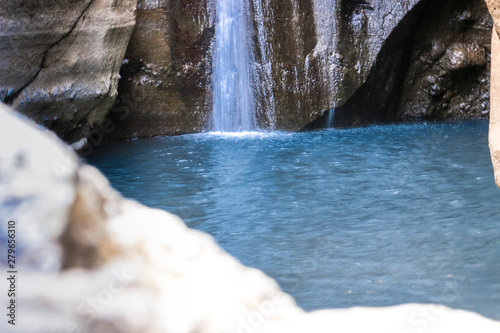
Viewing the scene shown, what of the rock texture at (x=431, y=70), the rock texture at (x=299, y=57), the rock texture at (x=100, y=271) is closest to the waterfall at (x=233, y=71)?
the rock texture at (x=299, y=57)

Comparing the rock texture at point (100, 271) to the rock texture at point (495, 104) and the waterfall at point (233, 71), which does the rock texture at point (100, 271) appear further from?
the waterfall at point (233, 71)

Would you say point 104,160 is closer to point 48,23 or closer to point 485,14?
point 48,23

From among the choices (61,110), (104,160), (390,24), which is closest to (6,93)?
(61,110)

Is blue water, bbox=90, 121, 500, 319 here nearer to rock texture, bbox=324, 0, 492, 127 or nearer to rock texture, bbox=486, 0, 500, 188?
rock texture, bbox=486, 0, 500, 188

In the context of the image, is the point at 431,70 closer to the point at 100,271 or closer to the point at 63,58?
the point at 63,58

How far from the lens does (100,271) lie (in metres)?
1.80

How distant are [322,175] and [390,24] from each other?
4.80 meters

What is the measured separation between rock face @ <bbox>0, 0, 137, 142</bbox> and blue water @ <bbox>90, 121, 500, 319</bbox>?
79cm

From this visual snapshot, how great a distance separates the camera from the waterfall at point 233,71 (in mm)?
10078

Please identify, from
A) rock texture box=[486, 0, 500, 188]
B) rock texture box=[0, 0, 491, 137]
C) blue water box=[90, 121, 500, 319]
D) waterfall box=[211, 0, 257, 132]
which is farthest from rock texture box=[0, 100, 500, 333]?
waterfall box=[211, 0, 257, 132]

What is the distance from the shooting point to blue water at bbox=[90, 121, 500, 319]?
333cm

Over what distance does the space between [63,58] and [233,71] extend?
12.1ft

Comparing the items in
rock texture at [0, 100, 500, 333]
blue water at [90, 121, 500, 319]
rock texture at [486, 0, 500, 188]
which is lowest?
blue water at [90, 121, 500, 319]

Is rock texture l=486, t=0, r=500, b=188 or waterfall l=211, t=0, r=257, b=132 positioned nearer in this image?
rock texture l=486, t=0, r=500, b=188
